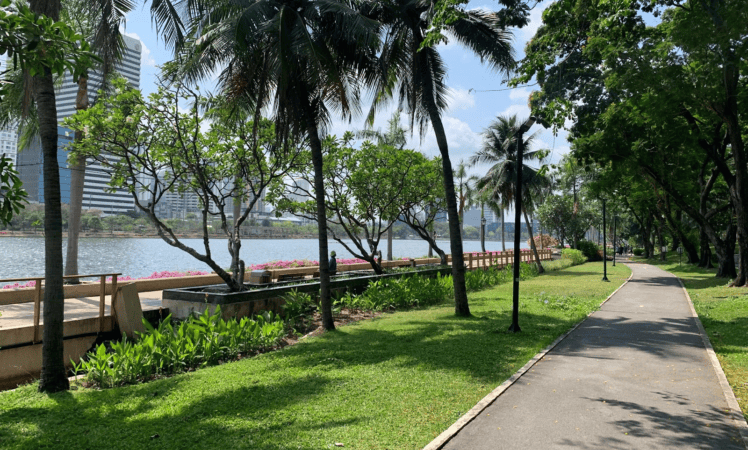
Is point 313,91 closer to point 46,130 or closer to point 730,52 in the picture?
point 46,130

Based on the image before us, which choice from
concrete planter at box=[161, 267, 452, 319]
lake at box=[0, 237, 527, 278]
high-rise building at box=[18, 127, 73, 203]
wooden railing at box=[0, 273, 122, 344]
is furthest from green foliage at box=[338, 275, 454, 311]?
lake at box=[0, 237, 527, 278]

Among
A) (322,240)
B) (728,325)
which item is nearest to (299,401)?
(322,240)

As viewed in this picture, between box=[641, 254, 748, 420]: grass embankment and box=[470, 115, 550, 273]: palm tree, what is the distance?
13.5 metres

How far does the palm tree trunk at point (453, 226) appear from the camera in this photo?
12289 mm

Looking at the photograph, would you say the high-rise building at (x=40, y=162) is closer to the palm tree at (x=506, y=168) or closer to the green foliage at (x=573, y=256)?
the palm tree at (x=506, y=168)

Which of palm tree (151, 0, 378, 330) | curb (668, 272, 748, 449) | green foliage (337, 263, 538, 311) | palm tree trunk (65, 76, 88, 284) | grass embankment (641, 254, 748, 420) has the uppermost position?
palm tree (151, 0, 378, 330)

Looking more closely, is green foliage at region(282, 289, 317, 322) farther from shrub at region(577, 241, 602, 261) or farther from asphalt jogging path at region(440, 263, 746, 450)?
shrub at region(577, 241, 602, 261)

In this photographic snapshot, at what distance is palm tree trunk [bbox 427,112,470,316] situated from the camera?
40.3ft

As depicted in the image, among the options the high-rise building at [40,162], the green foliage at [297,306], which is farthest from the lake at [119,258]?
the green foliage at [297,306]

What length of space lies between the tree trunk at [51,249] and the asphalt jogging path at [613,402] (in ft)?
17.4

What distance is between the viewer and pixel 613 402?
5613 millimetres

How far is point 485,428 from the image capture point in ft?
15.9

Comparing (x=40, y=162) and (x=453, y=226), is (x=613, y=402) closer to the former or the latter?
(x=453, y=226)

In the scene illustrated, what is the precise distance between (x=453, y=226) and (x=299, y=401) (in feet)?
26.0
